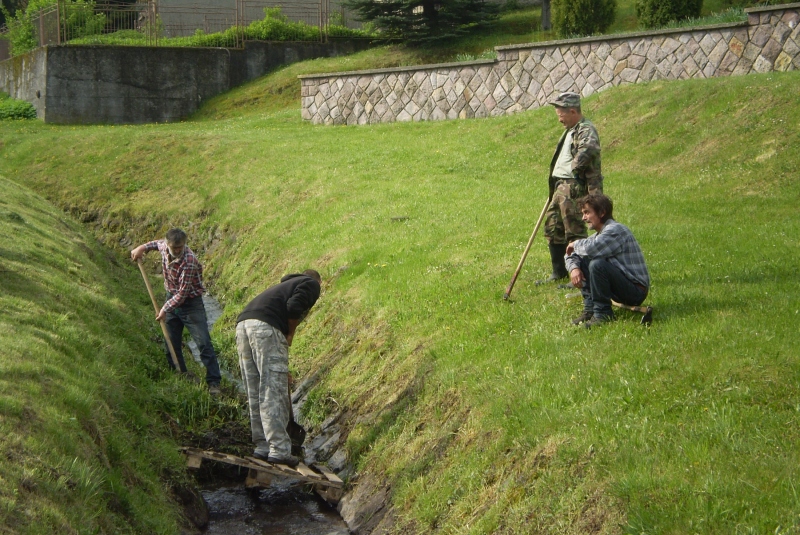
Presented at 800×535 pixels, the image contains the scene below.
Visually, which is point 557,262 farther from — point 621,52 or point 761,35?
point 621,52

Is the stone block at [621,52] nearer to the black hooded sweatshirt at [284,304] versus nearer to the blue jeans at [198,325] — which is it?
the blue jeans at [198,325]

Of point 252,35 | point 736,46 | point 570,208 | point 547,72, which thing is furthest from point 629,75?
point 252,35

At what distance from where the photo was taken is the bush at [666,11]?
21047 millimetres

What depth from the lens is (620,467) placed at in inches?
231

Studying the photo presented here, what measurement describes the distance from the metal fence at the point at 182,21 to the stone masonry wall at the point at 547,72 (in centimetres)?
987

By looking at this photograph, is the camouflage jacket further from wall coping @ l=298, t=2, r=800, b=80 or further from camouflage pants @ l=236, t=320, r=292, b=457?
wall coping @ l=298, t=2, r=800, b=80

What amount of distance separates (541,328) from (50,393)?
14.3 ft

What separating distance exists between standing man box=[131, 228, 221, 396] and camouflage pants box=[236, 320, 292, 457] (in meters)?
2.07

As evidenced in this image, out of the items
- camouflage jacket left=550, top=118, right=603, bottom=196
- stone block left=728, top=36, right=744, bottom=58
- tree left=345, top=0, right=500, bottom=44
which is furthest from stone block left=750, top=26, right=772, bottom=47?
tree left=345, top=0, right=500, bottom=44

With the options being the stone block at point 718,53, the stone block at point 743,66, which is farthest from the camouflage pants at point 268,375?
the stone block at point 718,53

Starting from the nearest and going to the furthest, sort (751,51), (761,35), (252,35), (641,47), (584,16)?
(761,35) → (751,51) → (641,47) → (584,16) → (252,35)

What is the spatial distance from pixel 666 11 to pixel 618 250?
587 inches

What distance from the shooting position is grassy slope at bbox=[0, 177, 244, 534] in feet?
20.6

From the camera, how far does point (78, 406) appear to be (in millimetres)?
7633
